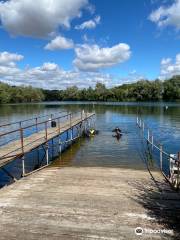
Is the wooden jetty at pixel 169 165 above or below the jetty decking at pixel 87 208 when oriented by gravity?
below

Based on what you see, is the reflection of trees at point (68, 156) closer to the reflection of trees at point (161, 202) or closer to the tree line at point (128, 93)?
the reflection of trees at point (161, 202)

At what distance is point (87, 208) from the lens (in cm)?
805

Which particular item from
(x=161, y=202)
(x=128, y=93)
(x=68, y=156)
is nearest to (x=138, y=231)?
(x=161, y=202)

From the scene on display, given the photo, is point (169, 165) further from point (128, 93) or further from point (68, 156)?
point (128, 93)

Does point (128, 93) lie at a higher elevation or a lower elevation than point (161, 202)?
higher

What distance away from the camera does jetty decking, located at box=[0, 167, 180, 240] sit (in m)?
6.59

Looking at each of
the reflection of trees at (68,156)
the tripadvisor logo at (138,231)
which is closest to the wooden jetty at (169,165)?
the tripadvisor logo at (138,231)

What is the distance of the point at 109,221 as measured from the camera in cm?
717

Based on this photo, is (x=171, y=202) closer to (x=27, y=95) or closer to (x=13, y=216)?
(x=13, y=216)

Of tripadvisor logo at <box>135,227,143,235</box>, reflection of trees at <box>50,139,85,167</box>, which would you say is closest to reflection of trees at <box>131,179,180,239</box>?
tripadvisor logo at <box>135,227,143,235</box>

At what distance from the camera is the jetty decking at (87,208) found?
6.59 metres

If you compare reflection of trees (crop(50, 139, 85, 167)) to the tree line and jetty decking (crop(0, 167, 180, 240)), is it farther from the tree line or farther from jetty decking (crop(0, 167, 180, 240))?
the tree line

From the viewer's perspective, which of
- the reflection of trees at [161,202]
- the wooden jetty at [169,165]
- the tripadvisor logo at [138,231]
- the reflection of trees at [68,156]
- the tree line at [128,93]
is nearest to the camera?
the tripadvisor logo at [138,231]

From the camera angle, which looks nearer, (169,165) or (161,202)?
(161,202)
